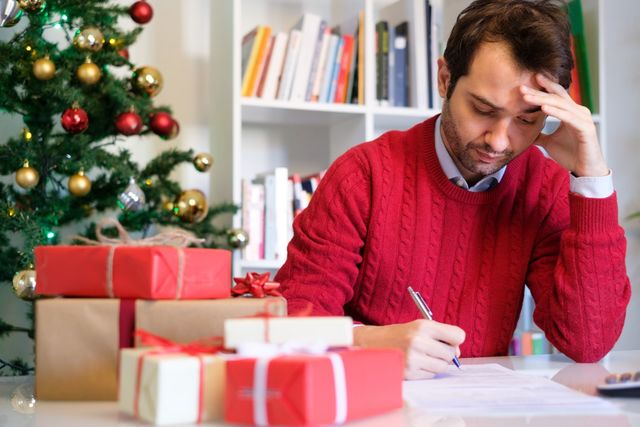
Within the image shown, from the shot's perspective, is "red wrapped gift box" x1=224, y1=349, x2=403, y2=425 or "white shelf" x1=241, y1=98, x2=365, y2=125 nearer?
"red wrapped gift box" x1=224, y1=349, x2=403, y2=425

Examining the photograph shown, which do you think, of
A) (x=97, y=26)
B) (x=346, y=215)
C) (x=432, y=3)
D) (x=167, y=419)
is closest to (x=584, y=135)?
(x=346, y=215)

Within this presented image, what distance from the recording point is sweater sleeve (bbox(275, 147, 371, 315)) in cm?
141

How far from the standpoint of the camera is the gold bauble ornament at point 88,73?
85.0 inches

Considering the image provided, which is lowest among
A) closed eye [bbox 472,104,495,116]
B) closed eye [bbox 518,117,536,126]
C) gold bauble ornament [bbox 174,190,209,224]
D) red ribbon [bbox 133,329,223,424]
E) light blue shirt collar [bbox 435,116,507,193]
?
red ribbon [bbox 133,329,223,424]

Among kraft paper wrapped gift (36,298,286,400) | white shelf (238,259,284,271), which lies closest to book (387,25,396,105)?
white shelf (238,259,284,271)

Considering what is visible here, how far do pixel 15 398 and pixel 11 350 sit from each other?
1.78 metres

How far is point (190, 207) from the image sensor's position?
229 centimetres

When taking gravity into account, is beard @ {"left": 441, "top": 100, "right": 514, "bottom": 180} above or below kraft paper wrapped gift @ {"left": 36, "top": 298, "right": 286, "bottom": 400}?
above

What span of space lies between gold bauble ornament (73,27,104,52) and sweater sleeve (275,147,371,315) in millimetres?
894

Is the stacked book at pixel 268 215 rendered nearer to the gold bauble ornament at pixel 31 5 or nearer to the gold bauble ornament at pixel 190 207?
the gold bauble ornament at pixel 190 207

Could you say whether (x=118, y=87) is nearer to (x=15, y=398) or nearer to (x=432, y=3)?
(x=432, y=3)

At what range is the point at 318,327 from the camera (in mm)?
719

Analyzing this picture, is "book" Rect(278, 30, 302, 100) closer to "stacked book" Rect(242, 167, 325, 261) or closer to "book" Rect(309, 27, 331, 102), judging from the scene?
"book" Rect(309, 27, 331, 102)

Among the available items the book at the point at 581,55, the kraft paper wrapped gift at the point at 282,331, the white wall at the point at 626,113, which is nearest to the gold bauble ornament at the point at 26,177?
the kraft paper wrapped gift at the point at 282,331
